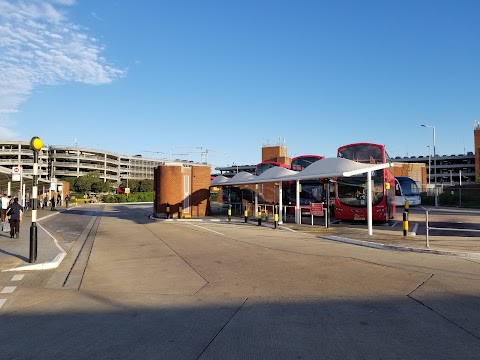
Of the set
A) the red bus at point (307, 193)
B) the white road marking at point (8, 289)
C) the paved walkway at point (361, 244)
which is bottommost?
the white road marking at point (8, 289)

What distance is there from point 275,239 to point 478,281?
838 cm

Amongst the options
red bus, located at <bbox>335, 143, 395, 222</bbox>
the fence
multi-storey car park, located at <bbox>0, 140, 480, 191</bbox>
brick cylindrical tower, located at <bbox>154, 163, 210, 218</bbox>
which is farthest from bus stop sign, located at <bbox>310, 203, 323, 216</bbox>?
multi-storey car park, located at <bbox>0, 140, 480, 191</bbox>

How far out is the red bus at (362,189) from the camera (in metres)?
19.5

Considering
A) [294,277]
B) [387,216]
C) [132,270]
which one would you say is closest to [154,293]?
[132,270]

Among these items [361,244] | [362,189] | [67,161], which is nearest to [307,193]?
[362,189]

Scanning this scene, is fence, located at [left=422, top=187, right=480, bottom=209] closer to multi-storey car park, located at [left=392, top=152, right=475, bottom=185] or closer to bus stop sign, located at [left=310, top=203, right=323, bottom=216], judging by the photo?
bus stop sign, located at [left=310, top=203, right=323, bottom=216]

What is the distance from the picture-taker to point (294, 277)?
8.37 m

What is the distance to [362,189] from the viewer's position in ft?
65.3

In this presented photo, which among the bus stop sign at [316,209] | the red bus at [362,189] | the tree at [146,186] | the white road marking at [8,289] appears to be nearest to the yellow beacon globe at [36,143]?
the white road marking at [8,289]

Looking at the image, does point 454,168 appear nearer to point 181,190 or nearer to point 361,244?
point 181,190

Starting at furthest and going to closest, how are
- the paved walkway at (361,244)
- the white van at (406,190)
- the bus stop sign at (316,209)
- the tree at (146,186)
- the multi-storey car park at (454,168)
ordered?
the tree at (146,186)
the multi-storey car park at (454,168)
the white van at (406,190)
the bus stop sign at (316,209)
the paved walkway at (361,244)

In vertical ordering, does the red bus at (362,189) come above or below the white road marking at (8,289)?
above

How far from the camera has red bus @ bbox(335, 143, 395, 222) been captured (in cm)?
1947

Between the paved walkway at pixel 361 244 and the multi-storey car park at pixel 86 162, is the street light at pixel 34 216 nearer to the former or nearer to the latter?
the paved walkway at pixel 361 244
